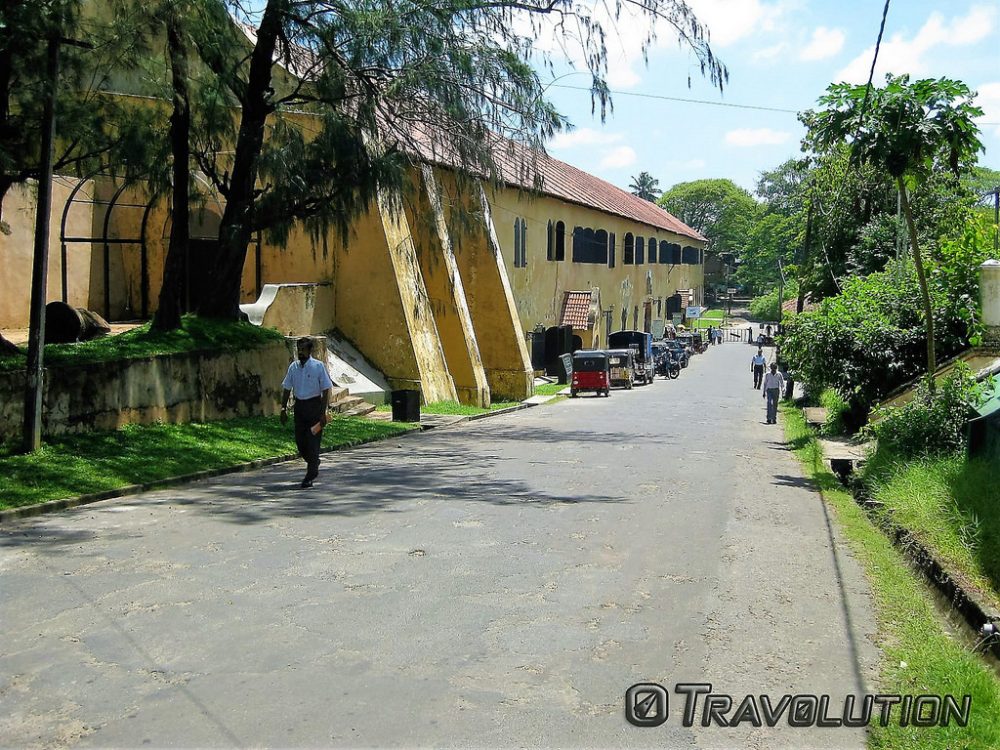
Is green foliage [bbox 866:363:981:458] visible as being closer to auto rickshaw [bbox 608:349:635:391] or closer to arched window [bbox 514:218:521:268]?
arched window [bbox 514:218:521:268]

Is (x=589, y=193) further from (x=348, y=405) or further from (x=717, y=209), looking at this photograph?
(x=717, y=209)

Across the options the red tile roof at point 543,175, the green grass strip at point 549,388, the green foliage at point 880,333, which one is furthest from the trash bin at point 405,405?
the green grass strip at point 549,388

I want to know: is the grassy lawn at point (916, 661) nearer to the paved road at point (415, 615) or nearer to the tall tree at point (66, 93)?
the paved road at point (415, 615)

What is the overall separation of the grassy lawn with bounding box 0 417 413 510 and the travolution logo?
724 centimetres

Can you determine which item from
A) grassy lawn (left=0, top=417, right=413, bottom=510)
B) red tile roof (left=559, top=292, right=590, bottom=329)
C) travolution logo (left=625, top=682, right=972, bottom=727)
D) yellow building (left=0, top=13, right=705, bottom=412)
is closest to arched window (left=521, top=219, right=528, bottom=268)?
yellow building (left=0, top=13, right=705, bottom=412)

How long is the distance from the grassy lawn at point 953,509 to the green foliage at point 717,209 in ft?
313

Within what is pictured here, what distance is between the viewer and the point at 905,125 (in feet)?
39.3

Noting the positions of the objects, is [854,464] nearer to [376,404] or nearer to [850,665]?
[850,665]

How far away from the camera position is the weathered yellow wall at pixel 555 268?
3616 centimetres

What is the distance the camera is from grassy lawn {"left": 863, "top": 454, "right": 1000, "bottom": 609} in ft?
25.2

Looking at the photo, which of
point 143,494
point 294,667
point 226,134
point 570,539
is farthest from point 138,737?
point 226,134

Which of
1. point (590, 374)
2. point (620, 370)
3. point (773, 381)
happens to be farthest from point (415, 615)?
point (620, 370)

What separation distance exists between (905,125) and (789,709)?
910 cm

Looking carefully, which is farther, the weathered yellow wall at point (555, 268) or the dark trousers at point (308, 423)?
the weathered yellow wall at point (555, 268)
